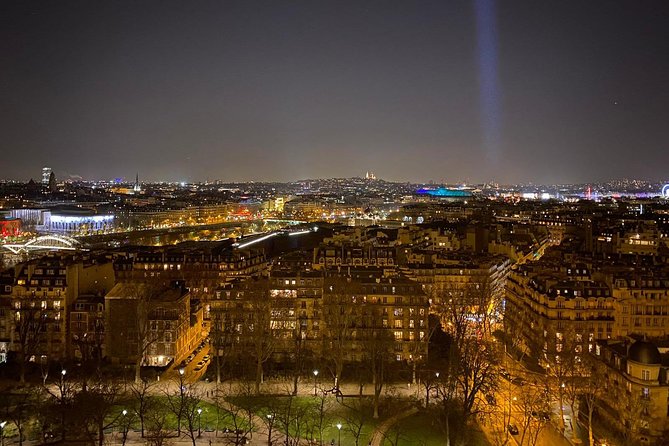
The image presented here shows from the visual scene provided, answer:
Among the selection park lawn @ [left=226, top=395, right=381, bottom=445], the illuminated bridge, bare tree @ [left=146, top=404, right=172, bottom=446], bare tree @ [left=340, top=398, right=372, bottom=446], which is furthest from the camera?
the illuminated bridge

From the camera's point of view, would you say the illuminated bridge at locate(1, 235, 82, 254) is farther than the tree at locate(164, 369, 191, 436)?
Yes

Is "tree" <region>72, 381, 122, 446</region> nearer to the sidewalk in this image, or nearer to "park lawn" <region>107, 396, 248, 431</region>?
"park lawn" <region>107, 396, 248, 431</region>

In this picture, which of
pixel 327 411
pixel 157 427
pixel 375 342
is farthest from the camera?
pixel 375 342

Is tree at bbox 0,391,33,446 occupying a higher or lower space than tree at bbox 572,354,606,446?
lower

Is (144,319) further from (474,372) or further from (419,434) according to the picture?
(474,372)

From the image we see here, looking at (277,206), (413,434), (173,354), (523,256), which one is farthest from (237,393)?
(277,206)

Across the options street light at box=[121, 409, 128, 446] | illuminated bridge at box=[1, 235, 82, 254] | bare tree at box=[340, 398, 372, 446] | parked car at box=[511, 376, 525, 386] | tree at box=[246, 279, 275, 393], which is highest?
illuminated bridge at box=[1, 235, 82, 254]

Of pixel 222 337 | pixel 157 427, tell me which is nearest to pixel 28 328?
pixel 222 337

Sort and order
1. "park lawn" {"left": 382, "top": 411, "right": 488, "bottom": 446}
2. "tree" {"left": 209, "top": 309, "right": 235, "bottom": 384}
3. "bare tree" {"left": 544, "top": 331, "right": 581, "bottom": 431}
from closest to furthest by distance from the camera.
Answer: "park lawn" {"left": 382, "top": 411, "right": 488, "bottom": 446} < "bare tree" {"left": 544, "top": 331, "right": 581, "bottom": 431} < "tree" {"left": 209, "top": 309, "right": 235, "bottom": 384}

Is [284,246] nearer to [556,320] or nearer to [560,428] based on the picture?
[556,320]

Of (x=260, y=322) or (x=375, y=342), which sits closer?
(x=375, y=342)

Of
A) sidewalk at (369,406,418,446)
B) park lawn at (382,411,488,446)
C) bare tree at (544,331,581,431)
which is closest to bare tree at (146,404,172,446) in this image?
sidewalk at (369,406,418,446)
